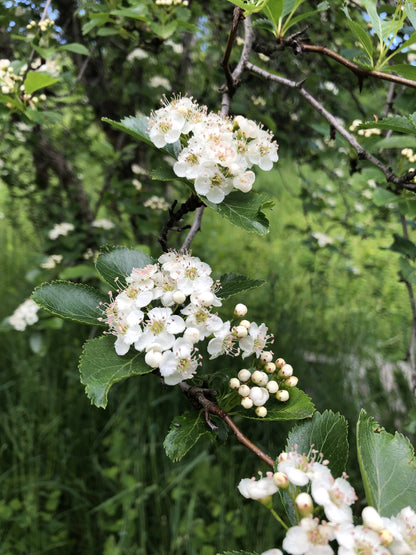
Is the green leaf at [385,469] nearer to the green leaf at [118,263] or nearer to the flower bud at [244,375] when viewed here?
the flower bud at [244,375]

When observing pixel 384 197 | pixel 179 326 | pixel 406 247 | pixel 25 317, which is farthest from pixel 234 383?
pixel 25 317

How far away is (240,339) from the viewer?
826 millimetres

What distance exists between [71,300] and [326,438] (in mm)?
514

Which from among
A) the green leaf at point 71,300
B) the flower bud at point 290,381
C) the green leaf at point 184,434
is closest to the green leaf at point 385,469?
the flower bud at point 290,381

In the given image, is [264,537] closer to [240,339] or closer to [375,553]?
[240,339]

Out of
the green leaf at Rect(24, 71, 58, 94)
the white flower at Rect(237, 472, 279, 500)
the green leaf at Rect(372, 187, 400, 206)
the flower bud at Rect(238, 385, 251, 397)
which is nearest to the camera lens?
the white flower at Rect(237, 472, 279, 500)

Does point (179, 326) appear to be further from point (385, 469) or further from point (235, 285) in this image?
point (385, 469)

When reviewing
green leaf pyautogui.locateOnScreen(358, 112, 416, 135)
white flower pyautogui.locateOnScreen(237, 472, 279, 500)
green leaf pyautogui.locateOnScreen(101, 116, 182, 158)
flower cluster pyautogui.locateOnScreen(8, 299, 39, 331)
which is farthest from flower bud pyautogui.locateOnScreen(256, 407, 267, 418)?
flower cluster pyautogui.locateOnScreen(8, 299, 39, 331)

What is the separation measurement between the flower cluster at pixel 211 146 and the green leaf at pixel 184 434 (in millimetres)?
381

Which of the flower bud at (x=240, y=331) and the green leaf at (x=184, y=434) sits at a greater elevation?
the flower bud at (x=240, y=331)

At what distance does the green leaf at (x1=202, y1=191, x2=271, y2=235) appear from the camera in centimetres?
76

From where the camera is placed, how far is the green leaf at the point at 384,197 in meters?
1.30

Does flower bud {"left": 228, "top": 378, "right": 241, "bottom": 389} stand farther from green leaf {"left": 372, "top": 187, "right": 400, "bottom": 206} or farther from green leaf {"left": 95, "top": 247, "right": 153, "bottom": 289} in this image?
green leaf {"left": 372, "top": 187, "right": 400, "bottom": 206}

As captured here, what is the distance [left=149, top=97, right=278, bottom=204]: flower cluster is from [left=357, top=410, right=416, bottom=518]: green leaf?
1.46 ft
